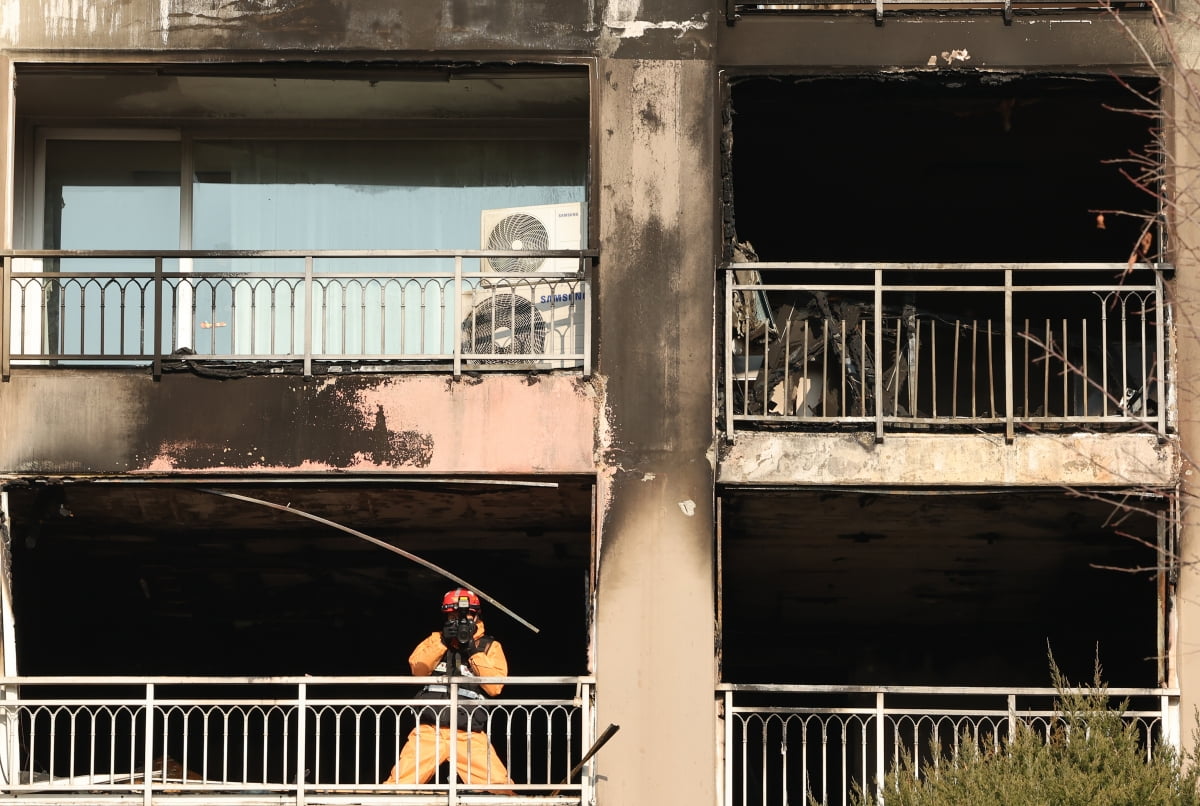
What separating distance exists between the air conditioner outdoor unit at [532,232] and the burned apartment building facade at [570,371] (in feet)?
0.13

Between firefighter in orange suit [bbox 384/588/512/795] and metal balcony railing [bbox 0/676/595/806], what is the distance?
0.21 feet

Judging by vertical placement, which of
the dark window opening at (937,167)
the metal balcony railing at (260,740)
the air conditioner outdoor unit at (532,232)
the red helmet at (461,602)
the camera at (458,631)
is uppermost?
the dark window opening at (937,167)

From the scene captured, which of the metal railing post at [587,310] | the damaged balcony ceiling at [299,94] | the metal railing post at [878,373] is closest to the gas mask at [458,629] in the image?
the metal railing post at [587,310]

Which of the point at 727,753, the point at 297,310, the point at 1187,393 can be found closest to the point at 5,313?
the point at 297,310

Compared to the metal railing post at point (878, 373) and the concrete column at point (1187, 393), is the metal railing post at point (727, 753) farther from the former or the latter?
the concrete column at point (1187, 393)

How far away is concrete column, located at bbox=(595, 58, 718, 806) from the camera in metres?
11.3

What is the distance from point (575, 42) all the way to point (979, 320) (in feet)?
16.2

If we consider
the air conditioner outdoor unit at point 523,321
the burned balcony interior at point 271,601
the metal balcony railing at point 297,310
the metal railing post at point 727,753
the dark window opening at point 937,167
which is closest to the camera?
the metal railing post at point 727,753

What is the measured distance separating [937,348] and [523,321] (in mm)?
4253

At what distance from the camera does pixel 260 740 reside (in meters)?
15.4

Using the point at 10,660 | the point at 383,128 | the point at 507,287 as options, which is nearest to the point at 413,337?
the point at 507,287

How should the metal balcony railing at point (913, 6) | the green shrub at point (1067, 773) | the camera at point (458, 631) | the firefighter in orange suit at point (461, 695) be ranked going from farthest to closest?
the metal balcony railing at point (913, 6)
the camera at point (458, 631)
the firefighter in orange suit at point (461, 695)
the green shrub at point (1067, 773)

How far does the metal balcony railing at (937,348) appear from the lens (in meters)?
11.7

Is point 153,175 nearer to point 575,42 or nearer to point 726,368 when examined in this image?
point 575,42
